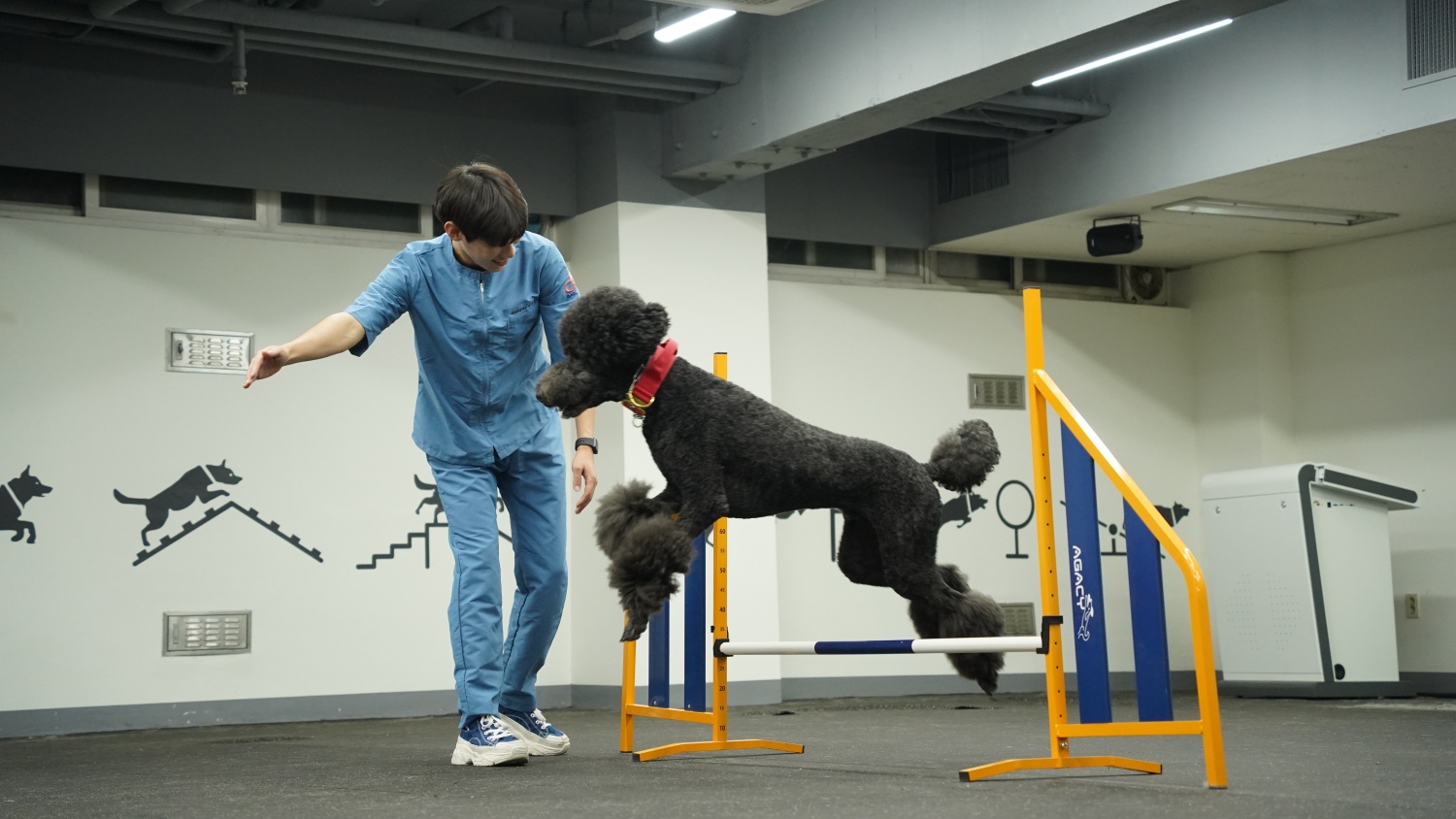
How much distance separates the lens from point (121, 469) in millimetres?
5664

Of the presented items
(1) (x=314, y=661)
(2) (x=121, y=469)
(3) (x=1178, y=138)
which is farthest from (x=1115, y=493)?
(2) (x=121, y=469)

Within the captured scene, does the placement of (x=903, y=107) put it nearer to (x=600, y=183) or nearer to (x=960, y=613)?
(x=600, y=183)

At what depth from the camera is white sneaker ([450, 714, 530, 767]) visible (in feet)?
10.3

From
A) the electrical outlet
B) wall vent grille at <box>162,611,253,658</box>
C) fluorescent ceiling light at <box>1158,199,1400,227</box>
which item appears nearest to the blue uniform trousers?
wall vent grille at <box>162,611,253,658</box>

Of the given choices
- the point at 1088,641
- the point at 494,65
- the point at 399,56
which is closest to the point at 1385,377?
the point at 494,65

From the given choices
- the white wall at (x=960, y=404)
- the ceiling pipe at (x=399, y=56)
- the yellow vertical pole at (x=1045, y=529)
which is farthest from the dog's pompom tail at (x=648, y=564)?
the white wall at (x=960, y=404)

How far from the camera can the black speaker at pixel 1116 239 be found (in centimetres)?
681

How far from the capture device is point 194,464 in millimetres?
5785

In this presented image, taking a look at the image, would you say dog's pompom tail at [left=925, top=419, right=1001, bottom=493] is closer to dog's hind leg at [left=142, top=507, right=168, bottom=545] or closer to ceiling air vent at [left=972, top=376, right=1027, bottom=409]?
dog's hind leg at [left=142, top=507, right=168, bottom=545]

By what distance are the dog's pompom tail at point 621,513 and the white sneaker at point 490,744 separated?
1.95 feet

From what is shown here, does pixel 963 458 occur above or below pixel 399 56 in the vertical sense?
below

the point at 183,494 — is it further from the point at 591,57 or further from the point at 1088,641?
the point at 1088,641

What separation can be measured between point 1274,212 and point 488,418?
15.6ft

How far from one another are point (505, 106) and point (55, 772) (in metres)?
3.71
